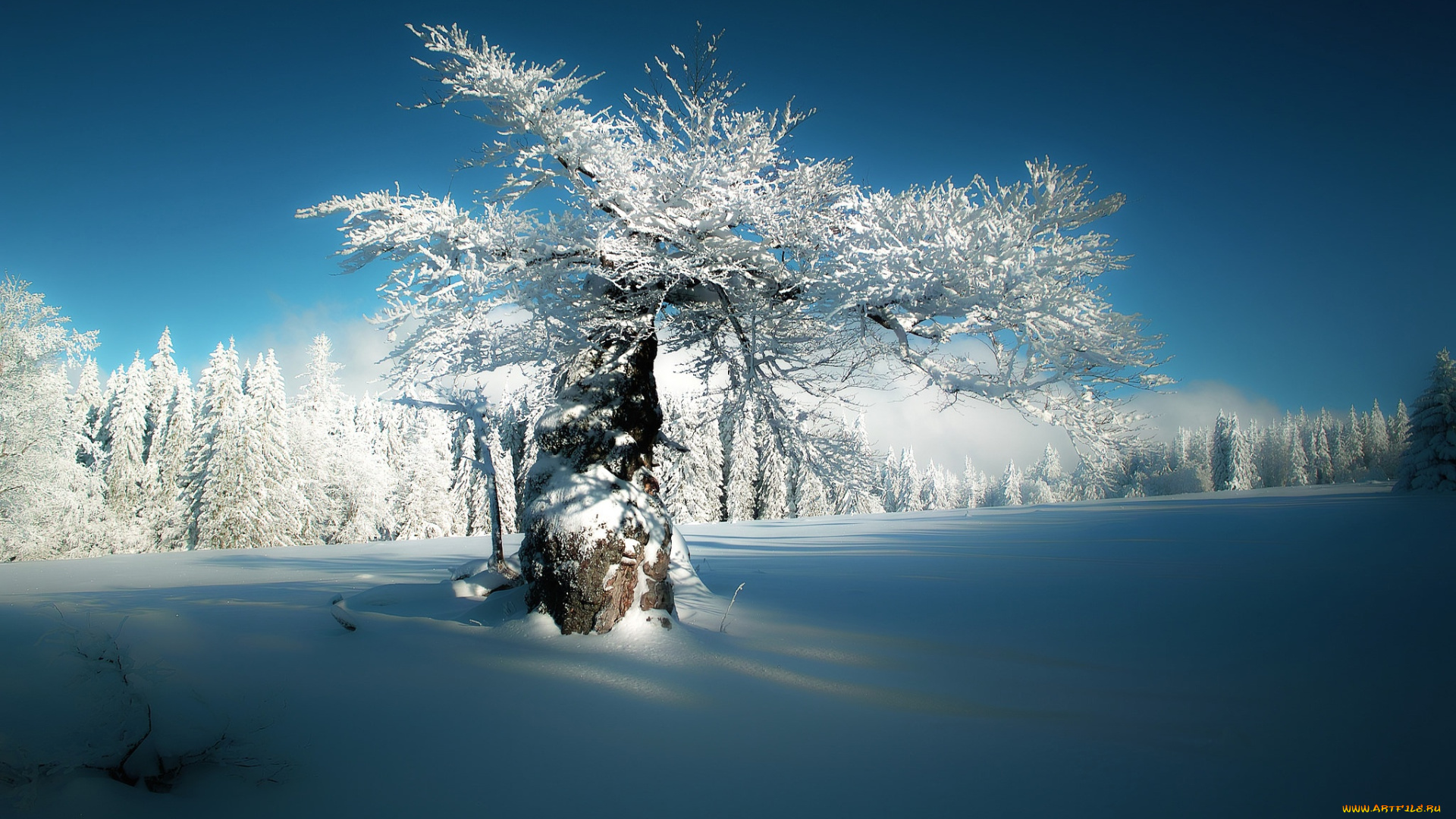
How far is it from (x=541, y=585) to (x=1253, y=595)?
21.0 ft

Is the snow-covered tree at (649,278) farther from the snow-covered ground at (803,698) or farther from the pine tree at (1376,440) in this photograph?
the pine tree at (1376,440)

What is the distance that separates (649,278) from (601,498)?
7.28 feet

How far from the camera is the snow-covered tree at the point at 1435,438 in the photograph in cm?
1509

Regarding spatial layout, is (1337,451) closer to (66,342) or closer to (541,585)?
(541,585)

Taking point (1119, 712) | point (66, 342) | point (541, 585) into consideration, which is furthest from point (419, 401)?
point (66, 342)

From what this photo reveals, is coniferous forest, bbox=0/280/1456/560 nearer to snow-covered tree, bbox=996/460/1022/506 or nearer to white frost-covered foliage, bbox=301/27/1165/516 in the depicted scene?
white frost-covered foliage, bbox=301/27/1165/516

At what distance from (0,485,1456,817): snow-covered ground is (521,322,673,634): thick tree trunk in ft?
1.08

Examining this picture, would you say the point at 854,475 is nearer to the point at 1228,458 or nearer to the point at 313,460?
the point at 313,460

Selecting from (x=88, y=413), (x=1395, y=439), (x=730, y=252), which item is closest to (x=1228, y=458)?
(x=1395, y=439)

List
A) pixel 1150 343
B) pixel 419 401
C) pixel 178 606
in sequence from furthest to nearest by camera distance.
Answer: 1. pixel 419 401
2. pixel 178 606
3. pixel 1150 343

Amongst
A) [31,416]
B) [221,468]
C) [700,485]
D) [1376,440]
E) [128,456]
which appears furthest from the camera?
[1376,440]

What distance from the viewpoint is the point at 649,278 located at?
552 cm

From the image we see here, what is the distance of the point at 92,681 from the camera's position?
7.83ft

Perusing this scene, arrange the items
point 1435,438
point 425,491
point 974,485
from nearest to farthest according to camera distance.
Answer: point 1435,438 → point 425,491 → point 974,485
